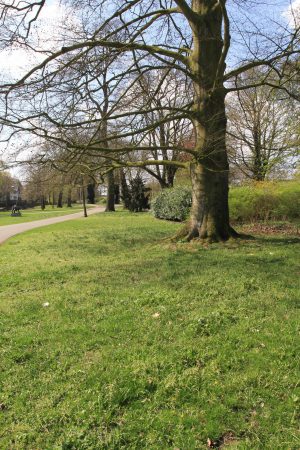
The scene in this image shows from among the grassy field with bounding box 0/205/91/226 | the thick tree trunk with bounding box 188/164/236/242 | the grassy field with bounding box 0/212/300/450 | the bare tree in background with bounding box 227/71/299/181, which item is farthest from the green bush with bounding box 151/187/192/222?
the grassy field with bounding box 0/212/300/450

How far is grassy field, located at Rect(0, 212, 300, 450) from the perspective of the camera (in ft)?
8.69

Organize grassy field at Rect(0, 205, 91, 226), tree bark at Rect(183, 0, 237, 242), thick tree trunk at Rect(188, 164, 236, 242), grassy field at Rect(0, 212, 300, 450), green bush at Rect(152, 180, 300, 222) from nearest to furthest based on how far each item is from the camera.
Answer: grassy field at Rect(0, 212, 300, 450) < tree bark at Rect(183, 0, 237, 242) < thick tree trunk at Rect(188, 164, 236, 242) < green bush at Rect(152, 180, 300, 222) < grassy field at Rect(0, 205, 91, 226)

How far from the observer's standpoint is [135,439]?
2.58 m

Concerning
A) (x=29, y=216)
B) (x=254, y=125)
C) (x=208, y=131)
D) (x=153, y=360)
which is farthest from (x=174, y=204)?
(x=29, y=216)

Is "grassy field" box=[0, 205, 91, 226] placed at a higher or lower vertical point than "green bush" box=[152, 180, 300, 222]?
lower

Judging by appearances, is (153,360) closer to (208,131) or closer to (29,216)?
(208,131)

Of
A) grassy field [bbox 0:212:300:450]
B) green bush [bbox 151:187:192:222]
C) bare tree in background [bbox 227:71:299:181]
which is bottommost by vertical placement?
grassy field [bbox 0:212:300:450]

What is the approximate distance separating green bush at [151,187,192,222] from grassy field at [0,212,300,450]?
1283 centimetres

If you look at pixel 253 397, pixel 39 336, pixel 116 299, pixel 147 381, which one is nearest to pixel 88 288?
pixel 116 299

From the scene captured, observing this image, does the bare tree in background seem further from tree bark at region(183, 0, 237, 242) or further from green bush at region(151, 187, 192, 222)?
tree bark at region(183, 0, 237, 242)

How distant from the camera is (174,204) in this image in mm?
20469

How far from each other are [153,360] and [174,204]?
17135 millimetres

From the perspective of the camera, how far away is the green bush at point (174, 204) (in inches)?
775

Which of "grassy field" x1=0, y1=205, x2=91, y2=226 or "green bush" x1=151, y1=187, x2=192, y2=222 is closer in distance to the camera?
"green bush" x1=151, y1=187, x2=192, y2=222
